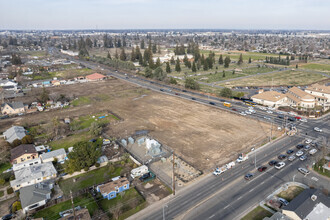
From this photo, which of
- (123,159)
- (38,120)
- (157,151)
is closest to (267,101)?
(157,151)

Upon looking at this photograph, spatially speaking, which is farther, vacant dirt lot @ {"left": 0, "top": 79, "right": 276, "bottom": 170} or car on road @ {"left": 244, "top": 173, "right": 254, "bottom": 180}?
vacant dirt lot @ {"left": 0, "top": 79, "right": 276, "bottom": 170}

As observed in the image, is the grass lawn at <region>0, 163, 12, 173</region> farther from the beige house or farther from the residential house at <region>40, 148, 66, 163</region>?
the beige house

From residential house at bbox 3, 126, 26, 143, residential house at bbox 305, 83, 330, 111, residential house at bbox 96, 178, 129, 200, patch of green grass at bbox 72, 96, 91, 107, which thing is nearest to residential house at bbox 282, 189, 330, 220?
residential house at bbox 96, 178, 129, 200

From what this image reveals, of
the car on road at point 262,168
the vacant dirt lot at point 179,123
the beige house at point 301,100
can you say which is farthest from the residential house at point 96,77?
the car on road at point 262,168

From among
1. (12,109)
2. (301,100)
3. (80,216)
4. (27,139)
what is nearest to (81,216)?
(80,216)

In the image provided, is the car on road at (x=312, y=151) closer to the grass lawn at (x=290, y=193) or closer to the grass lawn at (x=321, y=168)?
the grass lawn at (x=321, y=168)
